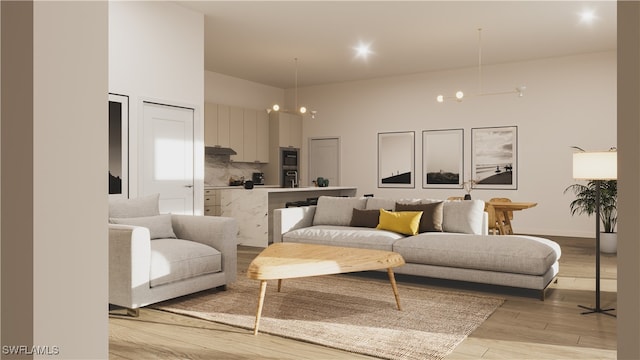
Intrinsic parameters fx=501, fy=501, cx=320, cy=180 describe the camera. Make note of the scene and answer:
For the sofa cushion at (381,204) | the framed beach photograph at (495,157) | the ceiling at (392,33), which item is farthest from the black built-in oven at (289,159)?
Result: the sofa cushion at (381,204)

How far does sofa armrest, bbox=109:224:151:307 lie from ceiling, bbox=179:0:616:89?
331 cm

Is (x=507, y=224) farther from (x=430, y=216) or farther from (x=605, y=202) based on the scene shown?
(x=430, y=216)

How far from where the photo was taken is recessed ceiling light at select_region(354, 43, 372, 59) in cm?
767

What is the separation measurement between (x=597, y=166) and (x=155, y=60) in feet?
14.6

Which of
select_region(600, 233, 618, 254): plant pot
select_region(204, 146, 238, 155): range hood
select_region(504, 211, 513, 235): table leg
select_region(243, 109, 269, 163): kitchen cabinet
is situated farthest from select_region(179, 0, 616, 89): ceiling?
select_region(600, 233, 618, 254): plant pot

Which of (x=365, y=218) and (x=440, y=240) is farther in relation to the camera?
(x=365, y=218)

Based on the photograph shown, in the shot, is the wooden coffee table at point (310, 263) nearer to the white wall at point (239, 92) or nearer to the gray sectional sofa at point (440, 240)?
the gray sectional sofa at point (440, 240)

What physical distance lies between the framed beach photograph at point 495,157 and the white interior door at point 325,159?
2855 millimetres

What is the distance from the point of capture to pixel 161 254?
3758 mm

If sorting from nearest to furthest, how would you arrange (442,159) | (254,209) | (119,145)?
(119,145) → (254,209) → (442,159)

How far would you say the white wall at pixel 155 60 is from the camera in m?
5.15

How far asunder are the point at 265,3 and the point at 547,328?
14.8 feet

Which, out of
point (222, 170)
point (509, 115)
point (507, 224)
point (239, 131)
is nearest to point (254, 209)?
point (222, 170)

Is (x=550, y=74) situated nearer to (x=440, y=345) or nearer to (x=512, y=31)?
(x=512, y=31)
